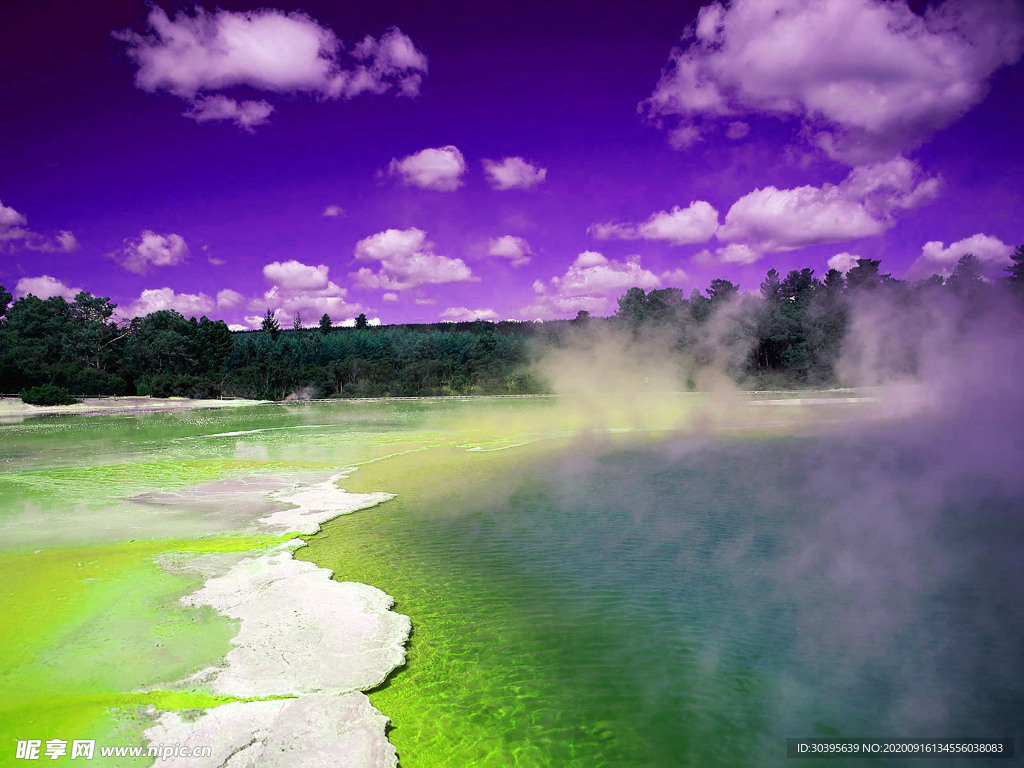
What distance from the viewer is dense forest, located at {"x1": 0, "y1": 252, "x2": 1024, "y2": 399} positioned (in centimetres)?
3356

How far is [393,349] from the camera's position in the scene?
192ft

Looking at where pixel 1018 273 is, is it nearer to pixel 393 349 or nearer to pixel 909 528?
pixel 909 528

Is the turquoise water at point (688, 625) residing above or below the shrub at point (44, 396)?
below

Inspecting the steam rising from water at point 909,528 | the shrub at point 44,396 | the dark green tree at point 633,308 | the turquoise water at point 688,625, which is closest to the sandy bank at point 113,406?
the shrub at point 44,396

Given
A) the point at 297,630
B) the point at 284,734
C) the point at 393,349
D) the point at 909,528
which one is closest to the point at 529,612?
the point at 297,630

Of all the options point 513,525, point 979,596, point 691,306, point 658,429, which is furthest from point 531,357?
point 979,596

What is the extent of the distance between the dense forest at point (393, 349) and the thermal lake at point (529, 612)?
61.6 feet

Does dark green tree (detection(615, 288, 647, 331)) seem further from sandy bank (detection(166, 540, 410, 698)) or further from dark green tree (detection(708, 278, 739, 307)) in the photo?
sandy bank (detection(166, 540, 410, 698))

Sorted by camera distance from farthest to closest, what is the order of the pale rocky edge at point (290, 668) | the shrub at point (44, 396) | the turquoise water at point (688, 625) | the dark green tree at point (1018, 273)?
the shrub at point (44, 396), the dark green tree at point (1018, 273), the turquoise water at point (688, 625), the pale rocky edge at point (290, 668)

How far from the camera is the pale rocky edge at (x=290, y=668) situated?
336 centimetres

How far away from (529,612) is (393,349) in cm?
5489

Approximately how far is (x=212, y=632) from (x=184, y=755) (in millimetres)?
1745

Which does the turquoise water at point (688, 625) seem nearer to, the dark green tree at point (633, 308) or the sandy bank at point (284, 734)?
the sandy bank at point (284, 734)

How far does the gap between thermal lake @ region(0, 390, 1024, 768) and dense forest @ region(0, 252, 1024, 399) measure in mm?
18786
